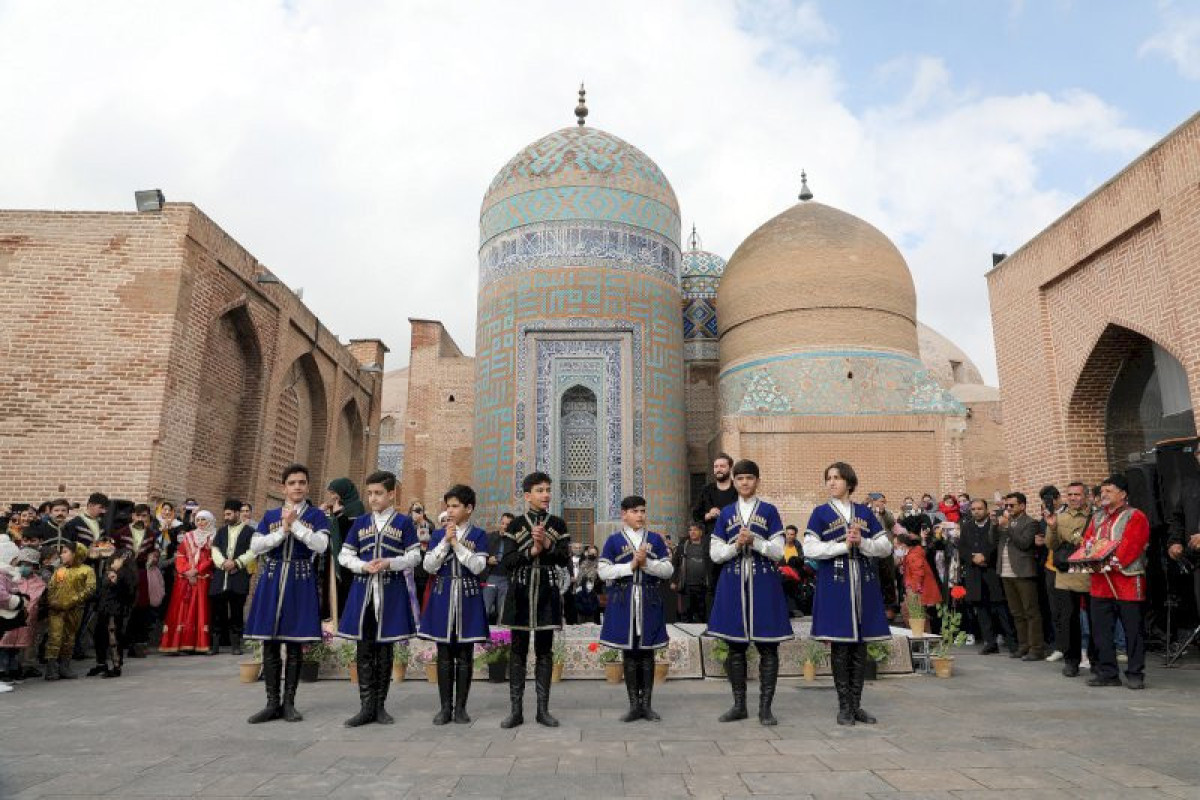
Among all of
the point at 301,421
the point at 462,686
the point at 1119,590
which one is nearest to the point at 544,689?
the point at 462,686

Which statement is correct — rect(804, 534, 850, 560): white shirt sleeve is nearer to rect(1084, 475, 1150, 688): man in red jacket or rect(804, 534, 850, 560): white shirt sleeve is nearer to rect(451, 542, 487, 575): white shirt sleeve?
rect(451, 542, 487, 575): white shirt sleeve

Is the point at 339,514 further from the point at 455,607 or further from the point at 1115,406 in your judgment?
the point at 1115,406

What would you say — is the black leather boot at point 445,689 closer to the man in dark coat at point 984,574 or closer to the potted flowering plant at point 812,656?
the potted flowering plant at point 812,656

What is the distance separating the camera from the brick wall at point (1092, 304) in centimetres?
823

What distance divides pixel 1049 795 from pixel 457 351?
24950 mm

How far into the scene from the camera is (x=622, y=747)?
4062mm

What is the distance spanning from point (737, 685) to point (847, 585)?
2.93 ft

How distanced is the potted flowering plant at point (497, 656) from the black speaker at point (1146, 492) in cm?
591

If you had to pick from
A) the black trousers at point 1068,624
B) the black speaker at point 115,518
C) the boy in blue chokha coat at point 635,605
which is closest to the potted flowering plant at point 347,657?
the boy in blue chokha coat at point 635,605

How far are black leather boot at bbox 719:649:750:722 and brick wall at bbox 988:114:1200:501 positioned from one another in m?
6.17

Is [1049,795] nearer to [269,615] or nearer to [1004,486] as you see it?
[269,615]

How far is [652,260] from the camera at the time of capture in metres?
19.5

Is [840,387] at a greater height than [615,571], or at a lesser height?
greater

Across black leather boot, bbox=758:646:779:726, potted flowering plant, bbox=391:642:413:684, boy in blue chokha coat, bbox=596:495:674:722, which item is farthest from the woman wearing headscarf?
black leather boot, bbox=758:646:779:726
